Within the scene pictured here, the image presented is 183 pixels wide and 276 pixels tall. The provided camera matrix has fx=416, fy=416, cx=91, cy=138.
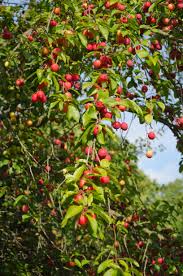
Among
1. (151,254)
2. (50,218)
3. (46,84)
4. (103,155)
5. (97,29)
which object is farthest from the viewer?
(50,218)

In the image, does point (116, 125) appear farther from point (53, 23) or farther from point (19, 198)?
point (19, 198)

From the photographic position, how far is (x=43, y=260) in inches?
188

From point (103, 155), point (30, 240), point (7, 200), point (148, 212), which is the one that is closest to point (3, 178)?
point (7, 200)

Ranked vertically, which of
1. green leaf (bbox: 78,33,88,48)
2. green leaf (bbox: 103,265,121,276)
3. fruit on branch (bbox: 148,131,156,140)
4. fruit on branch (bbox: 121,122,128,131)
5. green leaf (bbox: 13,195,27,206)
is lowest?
green leaf (bbox: 13,195,27,206)

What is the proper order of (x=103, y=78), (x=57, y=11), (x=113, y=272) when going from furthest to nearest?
(x=57, y=11), (x=103, y=78), (x=113, y=272)

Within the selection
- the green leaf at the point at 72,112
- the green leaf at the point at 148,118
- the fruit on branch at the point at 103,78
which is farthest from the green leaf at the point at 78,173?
the green leaf at the point at 148,118

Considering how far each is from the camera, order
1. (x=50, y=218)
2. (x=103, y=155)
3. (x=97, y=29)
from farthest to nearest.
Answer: (x=50, y=218) < (x=97, y=29) < (x=103, y=155)

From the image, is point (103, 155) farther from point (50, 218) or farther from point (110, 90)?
point (50, 218)

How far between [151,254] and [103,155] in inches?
91.5

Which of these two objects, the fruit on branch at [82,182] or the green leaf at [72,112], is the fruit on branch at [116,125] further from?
the fruit on branch at [82,182]

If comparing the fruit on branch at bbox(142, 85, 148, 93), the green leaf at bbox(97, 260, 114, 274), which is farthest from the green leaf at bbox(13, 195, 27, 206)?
the green leaf at bbox(97, 260, 114, 274)

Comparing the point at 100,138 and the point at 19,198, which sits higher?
the point at 100,138

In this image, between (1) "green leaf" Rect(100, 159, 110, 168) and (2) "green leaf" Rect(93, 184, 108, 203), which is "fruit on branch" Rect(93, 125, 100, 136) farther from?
(2) "green leaf" Rect(93, 184, 108, 203)

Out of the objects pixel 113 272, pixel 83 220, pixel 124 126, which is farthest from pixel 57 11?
pixel 113 272
